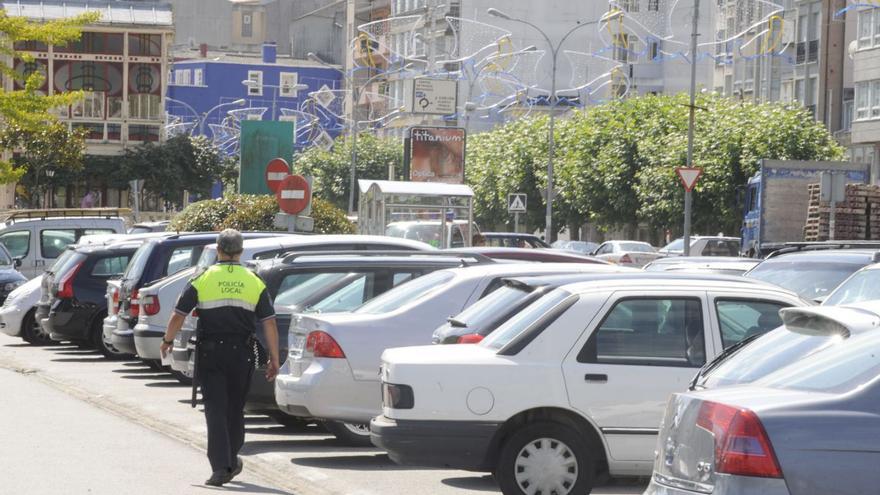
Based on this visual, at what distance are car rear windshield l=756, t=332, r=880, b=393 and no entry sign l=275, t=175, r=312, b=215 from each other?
18.7 m

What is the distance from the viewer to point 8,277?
100ft

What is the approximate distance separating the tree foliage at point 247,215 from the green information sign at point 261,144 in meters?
0.57

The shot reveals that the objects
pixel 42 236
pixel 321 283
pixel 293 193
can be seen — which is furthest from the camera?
pixel 42 236

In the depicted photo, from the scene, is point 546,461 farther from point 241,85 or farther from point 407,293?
point 241,85

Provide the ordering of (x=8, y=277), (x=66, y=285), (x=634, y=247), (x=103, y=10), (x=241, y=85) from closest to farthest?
(x=66, y=285)
(x=8, y=277)
(x=634, y=247)
(x=103, y=10)
(x=241, y=85)

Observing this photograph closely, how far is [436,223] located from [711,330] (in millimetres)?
25955

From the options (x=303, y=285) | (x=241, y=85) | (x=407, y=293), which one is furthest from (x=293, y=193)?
(x=241, y=85)

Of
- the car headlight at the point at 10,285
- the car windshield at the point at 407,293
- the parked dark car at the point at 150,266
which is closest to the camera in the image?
the car windshield at the point at 407,293

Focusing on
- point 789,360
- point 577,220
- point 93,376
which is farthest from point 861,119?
point 789,360

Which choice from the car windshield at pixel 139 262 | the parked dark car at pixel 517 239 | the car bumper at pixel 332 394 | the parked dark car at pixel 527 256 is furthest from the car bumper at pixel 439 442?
the parked dark car at pixel 517 239

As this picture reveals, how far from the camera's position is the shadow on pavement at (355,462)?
1191 centimetres

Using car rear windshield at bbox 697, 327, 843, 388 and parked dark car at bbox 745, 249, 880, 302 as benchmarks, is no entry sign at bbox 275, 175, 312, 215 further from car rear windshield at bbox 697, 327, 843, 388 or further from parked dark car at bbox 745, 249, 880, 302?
car rear windshield at bbox 697, 327, 843, 388

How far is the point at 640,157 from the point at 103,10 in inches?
1294

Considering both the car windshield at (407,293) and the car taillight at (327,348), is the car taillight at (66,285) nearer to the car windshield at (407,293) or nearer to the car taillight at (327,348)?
the car windshield at (407,293)
